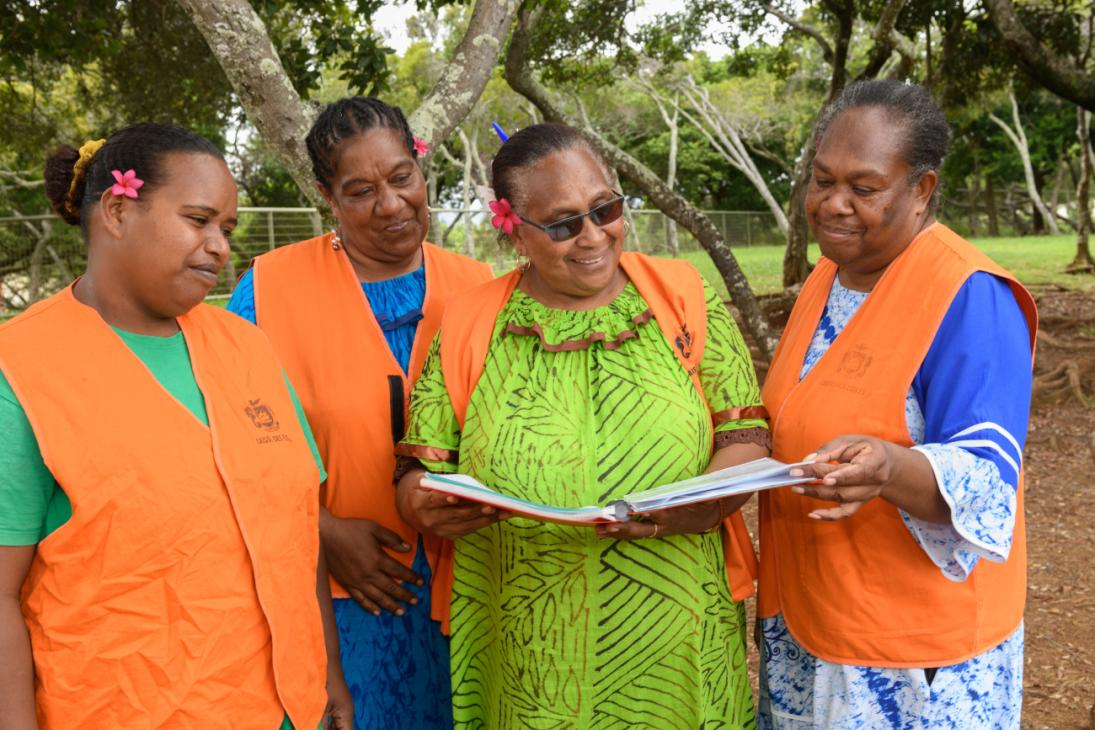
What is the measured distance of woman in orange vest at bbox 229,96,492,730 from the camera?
2.62 m

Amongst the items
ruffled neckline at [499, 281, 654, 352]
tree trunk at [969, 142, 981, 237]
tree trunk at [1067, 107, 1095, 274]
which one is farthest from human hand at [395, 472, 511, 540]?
tree trunk at [969, 142, 981, 237]

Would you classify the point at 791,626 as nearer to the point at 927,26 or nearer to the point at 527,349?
the point at 527,349

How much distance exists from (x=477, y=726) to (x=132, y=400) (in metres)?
1.27

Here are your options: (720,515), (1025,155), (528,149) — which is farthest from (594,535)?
(1025,155)

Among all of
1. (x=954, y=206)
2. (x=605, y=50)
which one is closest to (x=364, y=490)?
(x=605, y=50)

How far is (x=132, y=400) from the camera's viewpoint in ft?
6.17

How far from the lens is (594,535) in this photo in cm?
227

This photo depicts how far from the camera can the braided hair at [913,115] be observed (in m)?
2.15

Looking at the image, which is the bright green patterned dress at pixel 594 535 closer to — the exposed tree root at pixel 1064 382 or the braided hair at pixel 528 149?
the braided hair at pixel 528 149

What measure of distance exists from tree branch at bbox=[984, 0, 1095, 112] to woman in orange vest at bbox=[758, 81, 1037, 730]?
6.37 m

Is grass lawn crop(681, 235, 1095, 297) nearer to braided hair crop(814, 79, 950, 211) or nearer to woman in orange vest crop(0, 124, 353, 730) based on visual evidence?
braided hair crop(814, 79, 950, 211)

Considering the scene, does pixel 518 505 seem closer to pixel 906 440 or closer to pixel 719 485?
pixel 719 485

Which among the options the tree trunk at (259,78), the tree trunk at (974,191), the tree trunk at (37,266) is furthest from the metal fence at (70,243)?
the tree trunk at (974,191)

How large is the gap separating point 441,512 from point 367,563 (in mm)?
437
